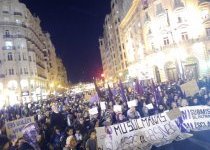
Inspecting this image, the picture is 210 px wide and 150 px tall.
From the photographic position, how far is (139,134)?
12.2 m

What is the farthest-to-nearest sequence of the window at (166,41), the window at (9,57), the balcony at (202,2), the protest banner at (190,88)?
the window at (9,57) → the window at (166,41) → the balcony at (202,2) → the protest banner at (190,88)

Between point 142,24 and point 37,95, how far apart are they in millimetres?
25591

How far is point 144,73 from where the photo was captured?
203 feet

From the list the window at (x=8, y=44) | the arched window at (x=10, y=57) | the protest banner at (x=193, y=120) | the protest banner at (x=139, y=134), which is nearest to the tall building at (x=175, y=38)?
the window at (x=8, y=44)

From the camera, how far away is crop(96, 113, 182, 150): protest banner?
11.6m

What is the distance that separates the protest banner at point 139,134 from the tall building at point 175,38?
3512 centimetres

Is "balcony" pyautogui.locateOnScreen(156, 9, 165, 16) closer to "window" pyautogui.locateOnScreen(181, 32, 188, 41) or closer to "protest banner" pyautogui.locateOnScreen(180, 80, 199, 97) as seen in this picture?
"window" pyautogui.locateOnScreen(181, 32, 188, 41)

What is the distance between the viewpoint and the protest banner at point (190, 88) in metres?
17.2

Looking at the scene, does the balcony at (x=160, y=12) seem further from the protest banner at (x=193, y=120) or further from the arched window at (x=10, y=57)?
the protest banner at (x=193, y=120)

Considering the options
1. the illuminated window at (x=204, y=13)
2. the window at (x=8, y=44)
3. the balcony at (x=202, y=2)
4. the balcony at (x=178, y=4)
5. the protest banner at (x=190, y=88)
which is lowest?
the protest banner at (x=190, y=88)

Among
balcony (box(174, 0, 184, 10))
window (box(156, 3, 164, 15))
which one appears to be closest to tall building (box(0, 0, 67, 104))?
window (box(156, 3, 164, 15))

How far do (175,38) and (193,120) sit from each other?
4102 centimetres

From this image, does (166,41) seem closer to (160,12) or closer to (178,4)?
(160,12)

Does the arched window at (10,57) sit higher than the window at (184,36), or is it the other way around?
the arched window at (10,57)
